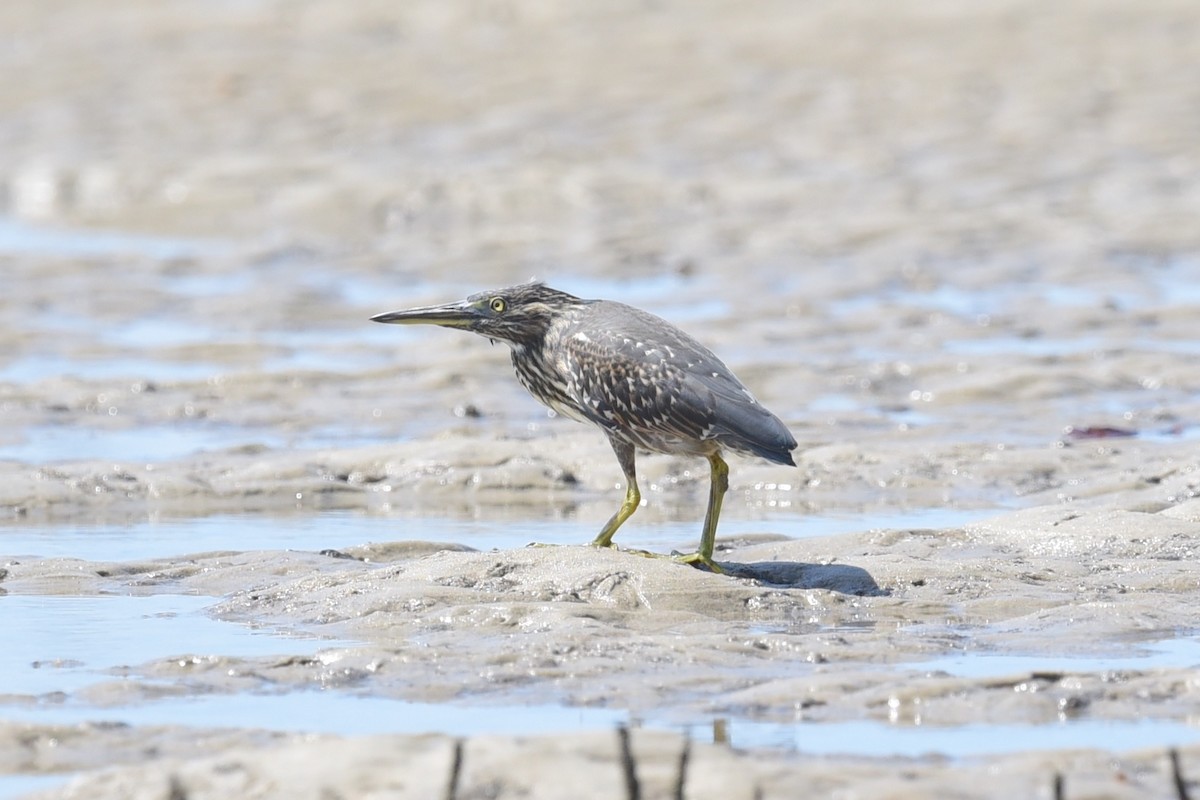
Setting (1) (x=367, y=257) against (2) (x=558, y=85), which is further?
(2) (x=558, y=85)

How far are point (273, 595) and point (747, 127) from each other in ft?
45.2

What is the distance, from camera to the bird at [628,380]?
6703 millimetres

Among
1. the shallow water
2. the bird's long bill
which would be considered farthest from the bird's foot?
the bird's long bill

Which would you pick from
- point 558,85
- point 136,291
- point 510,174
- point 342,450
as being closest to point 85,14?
point 558,85

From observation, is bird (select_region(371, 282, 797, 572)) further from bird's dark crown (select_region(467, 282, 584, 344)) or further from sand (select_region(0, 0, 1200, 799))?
sand (select_region(0, 0, 1200, 799))

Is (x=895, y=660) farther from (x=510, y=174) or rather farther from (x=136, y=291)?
(x=510, y=174)

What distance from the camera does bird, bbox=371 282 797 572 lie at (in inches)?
264

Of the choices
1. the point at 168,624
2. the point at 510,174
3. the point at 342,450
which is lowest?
the point at 168,624

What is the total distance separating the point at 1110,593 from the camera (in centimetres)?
639

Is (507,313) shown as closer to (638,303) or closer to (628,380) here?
(628,380)

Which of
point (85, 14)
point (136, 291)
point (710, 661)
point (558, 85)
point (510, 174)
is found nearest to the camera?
point (710, 661)

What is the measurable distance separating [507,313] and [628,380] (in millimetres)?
699

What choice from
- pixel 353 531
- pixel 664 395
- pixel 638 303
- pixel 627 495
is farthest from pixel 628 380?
pixel 638 303

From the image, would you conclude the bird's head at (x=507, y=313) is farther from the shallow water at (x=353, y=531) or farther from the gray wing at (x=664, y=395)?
the shallow water at (x=353, y=531)
